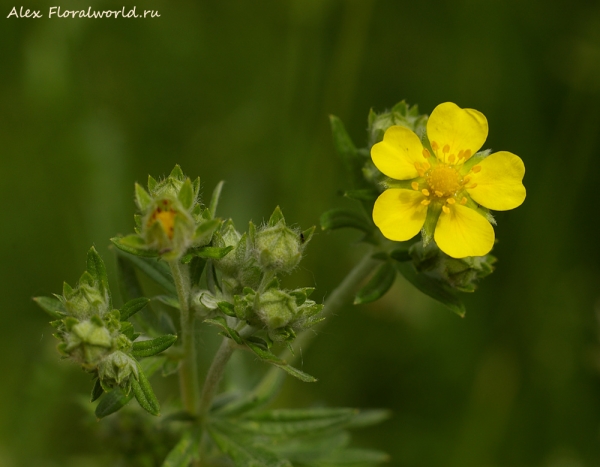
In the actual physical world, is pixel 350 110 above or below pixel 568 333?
above

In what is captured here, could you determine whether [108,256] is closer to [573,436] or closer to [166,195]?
[166,195]

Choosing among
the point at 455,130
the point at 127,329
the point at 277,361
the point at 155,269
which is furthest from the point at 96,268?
the point at 455,130

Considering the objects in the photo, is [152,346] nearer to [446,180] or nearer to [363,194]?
[363,194]

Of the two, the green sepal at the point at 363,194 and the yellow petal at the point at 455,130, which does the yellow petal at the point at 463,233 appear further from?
the green sepal at the point at 363,194

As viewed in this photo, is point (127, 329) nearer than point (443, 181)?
A: Yes

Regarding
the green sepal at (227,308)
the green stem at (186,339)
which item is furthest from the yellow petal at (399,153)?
the green stem at (186,339)

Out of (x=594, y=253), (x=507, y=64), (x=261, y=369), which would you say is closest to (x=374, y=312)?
(x=261, y=369)
